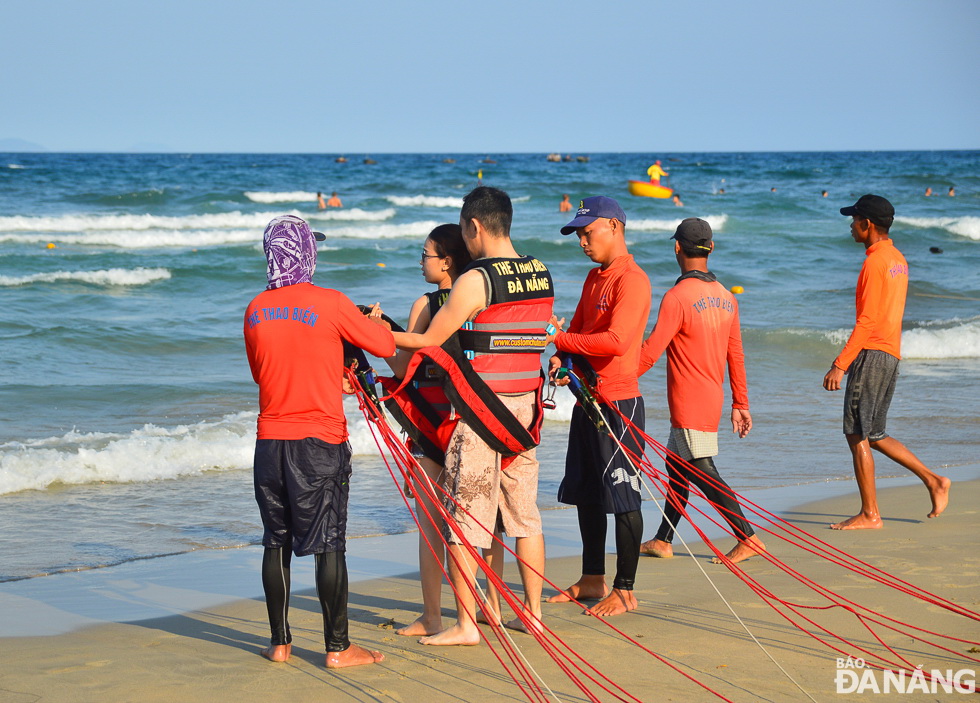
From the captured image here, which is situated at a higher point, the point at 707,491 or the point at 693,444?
the point at 693,444

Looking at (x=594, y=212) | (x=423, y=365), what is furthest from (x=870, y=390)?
(x=423, y=365)

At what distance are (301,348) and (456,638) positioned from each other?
1.34 m

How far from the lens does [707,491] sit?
5.13m

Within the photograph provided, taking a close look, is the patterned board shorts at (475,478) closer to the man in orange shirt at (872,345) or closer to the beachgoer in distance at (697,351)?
the beachgoer in distance at (697,351)

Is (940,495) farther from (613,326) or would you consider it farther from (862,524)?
(613,326)

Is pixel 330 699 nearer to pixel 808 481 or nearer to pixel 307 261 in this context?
pixel 307 261

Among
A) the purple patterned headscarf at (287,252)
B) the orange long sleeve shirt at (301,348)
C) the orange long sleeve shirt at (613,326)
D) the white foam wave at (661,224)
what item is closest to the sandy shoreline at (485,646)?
the orange long sleeve shirt at (301,348)

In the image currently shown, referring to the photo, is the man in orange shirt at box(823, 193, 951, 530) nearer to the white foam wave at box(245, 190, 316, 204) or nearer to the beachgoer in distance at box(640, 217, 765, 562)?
the beachgoer in distance at box(640, 217, 765, 562)

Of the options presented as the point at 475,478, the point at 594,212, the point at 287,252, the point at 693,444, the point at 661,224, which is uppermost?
the point at 594,212

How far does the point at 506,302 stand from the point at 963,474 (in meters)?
4.98

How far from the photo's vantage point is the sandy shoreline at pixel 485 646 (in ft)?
11.9

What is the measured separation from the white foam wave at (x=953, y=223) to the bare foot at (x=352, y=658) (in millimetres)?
29134

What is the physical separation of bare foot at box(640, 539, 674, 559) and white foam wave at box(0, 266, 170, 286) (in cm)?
1456

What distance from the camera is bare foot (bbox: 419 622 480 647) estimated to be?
3992mm
